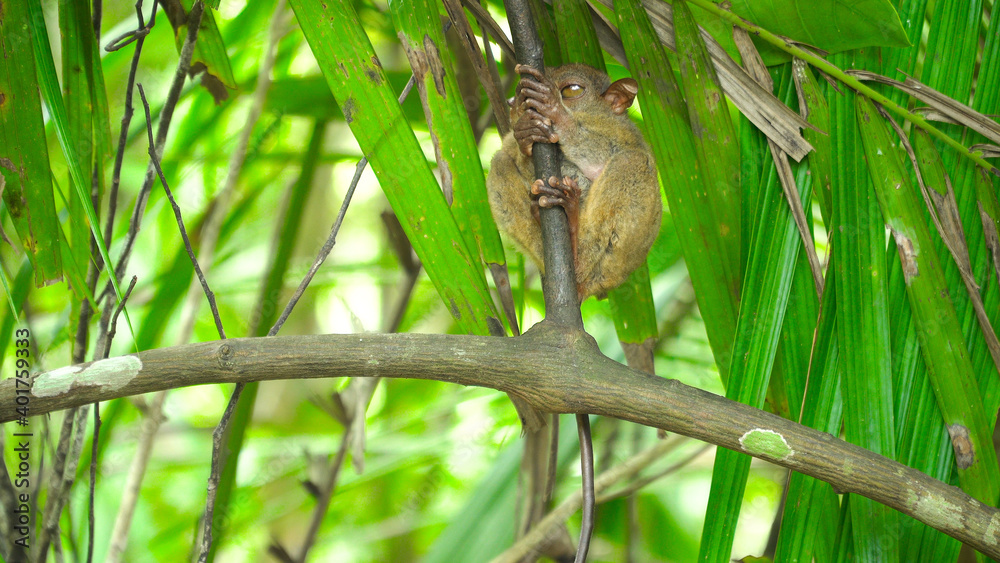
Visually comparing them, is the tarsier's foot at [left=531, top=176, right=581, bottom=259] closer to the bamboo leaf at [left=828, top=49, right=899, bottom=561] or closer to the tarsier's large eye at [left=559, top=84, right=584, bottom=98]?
the tarsier's large eye at [left=559, top=84, right=584, bottom=98]

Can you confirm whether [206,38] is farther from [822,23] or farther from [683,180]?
[822,23]

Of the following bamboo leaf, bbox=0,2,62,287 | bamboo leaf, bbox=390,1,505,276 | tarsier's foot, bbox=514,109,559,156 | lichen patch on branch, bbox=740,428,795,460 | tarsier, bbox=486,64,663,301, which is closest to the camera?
lichen patch on branch, bbox=740,428,795,460

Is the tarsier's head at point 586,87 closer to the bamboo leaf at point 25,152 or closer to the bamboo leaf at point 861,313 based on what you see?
the bamboo leaf at point 861,313

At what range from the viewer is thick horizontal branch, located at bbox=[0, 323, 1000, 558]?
1043 millimetres

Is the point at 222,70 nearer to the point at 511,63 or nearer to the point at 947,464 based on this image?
the point at 511,63

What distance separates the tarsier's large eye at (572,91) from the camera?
203 cm

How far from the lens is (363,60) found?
1.50 m

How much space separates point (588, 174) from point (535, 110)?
1.17 ft

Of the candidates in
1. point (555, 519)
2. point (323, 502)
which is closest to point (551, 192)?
point (555, 519)

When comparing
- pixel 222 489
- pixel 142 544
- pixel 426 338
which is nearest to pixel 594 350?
pixel 426 338

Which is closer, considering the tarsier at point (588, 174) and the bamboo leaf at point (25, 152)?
the bamboo leaf at point (25, 152)

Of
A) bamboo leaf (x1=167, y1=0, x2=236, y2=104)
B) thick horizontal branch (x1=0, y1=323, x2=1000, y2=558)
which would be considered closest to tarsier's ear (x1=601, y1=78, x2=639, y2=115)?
thick horizontal branch (x1=0, y1=323, x2=1000, y2=558)

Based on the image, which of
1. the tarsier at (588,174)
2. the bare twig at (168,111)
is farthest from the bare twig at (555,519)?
the bare twig at (168,111)

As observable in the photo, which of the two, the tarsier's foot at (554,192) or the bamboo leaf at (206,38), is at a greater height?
the bamboo leaf at (206,38)
